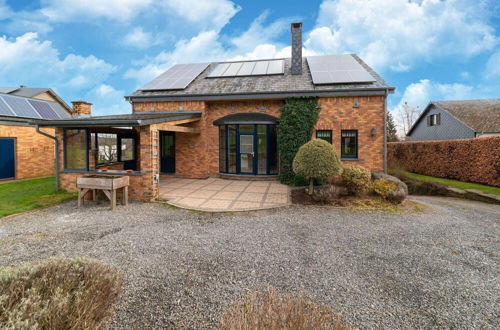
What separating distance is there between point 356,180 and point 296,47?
8.95m

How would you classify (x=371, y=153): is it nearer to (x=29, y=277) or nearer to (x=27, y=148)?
(x=29, y=277)

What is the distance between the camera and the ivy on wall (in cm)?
1059

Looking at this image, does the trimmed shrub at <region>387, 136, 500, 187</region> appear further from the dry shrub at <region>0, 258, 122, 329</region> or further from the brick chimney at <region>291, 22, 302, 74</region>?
the dry shrub at <region>0, 258, 122, 329</region>

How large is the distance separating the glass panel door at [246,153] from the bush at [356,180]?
486cm

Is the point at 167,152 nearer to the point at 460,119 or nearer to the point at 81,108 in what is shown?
the point at 81,108

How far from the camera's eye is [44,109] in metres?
15.1

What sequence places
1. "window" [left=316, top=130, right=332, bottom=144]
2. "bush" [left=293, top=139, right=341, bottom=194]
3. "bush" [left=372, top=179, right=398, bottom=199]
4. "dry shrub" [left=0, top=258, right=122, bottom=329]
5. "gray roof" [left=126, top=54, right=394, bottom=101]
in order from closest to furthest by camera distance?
"dry shrub" [left=0, top=258, right=122, bottom=329] → "bush" [left=372, top=179, right=398, bottom=199] → "bush" [left=293, top=139, right=341, bottom=194] → "gray roof" [left=126, top=54, right=394, bottom=101] → "window" [left=316, top=130, right=332, bottom=144]

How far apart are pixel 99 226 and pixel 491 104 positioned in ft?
102

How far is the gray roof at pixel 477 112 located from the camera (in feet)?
58.1

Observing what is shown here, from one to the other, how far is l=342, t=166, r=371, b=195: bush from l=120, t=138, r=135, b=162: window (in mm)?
10438

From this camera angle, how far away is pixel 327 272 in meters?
3.46

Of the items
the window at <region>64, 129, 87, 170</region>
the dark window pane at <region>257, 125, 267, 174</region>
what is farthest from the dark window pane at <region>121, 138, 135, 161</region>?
the dark window pane at <region>257, 125, 267, 174</region>

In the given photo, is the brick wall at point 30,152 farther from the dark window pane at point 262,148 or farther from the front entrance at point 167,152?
the dark window pane at point 262,148

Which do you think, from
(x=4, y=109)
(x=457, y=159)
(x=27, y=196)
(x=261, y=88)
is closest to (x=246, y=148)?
(x=261, y=88)
